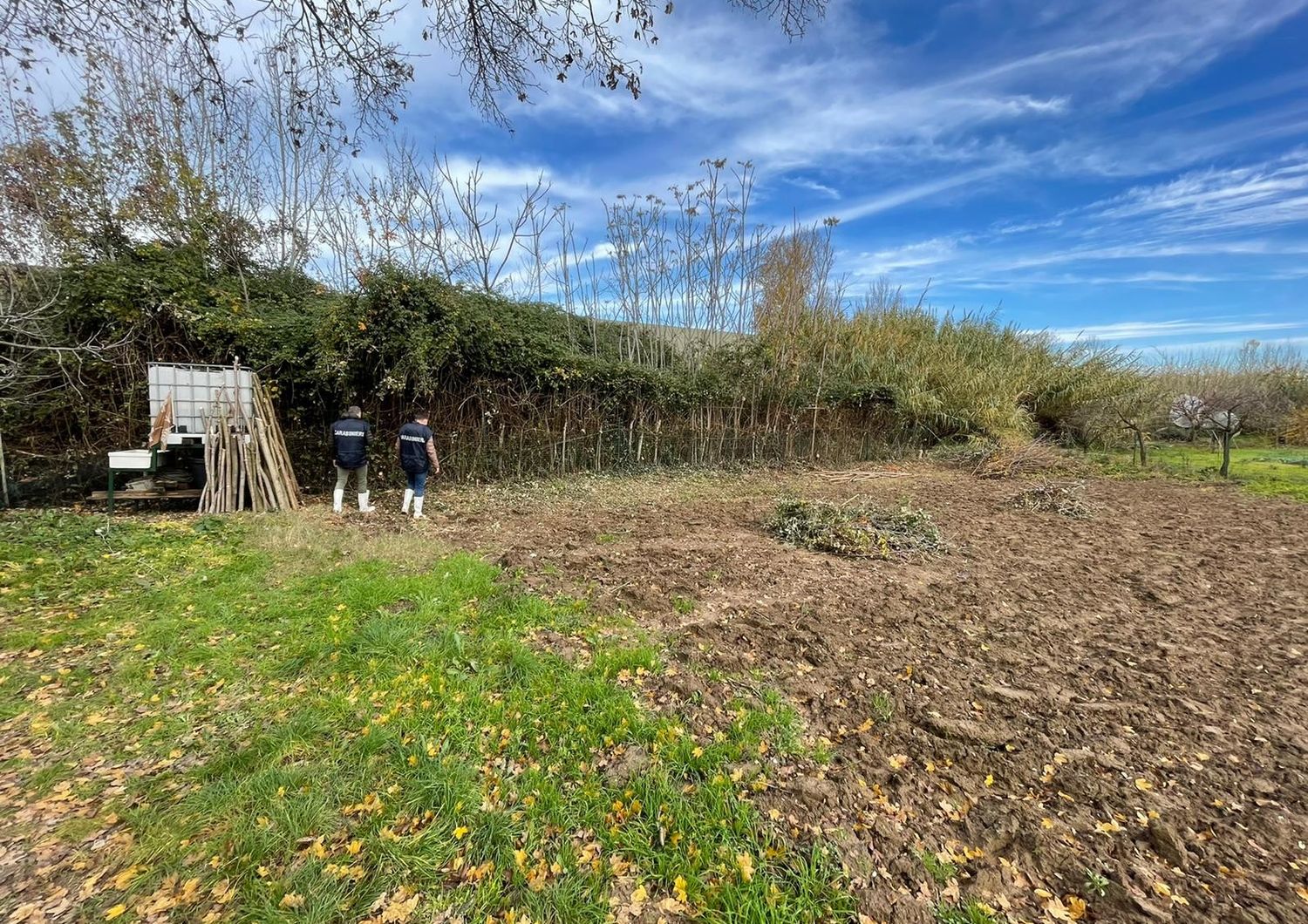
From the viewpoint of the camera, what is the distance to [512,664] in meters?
3.10

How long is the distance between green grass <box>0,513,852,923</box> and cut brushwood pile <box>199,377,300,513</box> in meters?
2.67

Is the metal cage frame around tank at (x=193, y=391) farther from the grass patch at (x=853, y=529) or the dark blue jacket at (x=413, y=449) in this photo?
the grass patch at (x=853, y=529)

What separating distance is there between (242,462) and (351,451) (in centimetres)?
144

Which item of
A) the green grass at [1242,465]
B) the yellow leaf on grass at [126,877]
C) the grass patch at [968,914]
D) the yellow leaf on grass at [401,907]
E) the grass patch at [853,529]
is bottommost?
the yellow leaf on grass at [401,907]

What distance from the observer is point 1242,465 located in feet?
42.3

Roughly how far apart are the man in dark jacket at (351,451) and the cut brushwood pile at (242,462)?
2.61 ft

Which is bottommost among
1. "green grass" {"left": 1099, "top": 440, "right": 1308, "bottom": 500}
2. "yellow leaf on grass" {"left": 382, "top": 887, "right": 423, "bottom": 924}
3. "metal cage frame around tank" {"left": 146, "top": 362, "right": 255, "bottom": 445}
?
"yellow leaf on grass" {"left": 382, "top": 887, "right": 423, "bottom": 924}

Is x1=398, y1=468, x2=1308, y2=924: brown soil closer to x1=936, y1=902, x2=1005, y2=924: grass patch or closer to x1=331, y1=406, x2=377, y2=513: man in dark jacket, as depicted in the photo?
x1=936, y1=902, x2=1005, y2=924: grass patch

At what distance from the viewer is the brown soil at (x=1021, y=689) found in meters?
1.83

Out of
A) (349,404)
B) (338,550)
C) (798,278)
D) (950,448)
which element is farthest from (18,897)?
(950,448)

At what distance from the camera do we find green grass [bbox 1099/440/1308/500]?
9828mm

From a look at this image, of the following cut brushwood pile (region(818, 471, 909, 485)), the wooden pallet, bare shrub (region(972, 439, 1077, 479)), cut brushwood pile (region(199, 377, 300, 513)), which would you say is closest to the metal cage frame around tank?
cut brushwood pile (region(199, 377, 300, 513))

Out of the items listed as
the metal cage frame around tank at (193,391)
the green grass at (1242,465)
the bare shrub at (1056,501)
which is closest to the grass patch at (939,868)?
the bare shrub at (1056,501)

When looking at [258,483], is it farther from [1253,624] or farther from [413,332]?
[1253,624]
